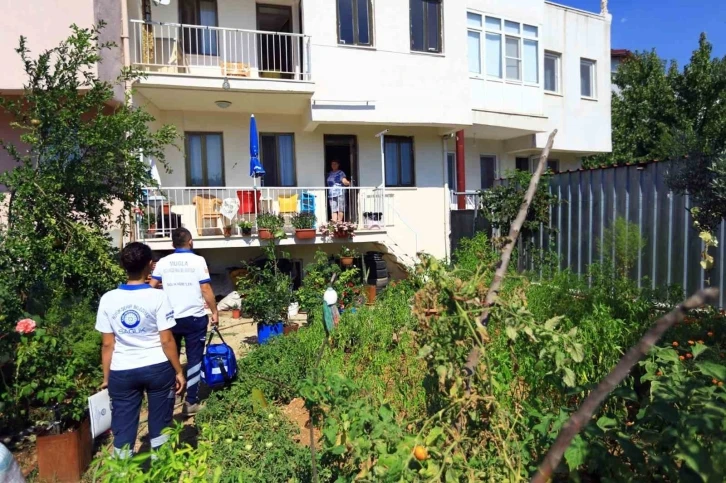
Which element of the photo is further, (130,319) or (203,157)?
(203,157)

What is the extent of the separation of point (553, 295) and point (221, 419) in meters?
→ 4.30

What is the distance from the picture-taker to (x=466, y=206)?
14.3 meters

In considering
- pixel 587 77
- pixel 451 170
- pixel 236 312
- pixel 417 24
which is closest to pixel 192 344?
pixel 236 312

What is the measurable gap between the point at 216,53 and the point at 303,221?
4.99 m

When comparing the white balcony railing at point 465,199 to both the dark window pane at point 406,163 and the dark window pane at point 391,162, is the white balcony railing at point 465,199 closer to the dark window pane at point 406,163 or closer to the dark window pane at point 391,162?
the dark window pane at point 406,163

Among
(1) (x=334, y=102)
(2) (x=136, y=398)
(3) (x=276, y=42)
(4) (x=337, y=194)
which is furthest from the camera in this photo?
A: (3) (x=276, y=42)

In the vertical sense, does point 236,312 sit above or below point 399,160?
below

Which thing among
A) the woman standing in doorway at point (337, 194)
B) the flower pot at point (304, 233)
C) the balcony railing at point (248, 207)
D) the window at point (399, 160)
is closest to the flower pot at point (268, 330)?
the flower pot at point (304, 233)

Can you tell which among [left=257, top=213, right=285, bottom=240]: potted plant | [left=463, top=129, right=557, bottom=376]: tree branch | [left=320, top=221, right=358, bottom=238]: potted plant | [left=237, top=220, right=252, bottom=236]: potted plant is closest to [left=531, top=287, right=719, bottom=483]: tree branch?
[left=463, top=129, right=557, bottom=376]: tree branch

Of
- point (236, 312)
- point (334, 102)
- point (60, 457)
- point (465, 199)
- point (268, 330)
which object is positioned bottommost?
point (236, 312)

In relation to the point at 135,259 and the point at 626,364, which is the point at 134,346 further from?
the point at 626,364

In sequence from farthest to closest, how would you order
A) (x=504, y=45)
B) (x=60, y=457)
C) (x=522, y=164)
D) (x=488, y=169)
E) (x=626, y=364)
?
(x=522, y=164), (x=488, y=169), (x=504, y=45), (x=60, y=457), (x=626, y=364)

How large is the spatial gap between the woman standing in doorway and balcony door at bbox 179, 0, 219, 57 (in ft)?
14.1

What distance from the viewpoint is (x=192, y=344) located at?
4773 millimetres
